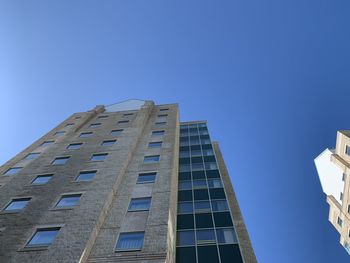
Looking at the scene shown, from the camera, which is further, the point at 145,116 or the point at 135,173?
the point at 145,116

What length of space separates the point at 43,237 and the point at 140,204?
6.25 m

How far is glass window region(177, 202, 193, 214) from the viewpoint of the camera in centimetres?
2444

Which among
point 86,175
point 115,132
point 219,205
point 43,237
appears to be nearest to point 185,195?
point 219,205

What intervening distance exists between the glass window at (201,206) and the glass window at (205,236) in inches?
98.7

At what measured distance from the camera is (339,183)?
41.7m

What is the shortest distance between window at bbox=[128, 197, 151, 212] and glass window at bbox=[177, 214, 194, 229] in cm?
366

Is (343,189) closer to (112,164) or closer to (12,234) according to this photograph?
(112,164)

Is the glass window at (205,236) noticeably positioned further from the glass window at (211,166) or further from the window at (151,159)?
the glass window at (211,166)

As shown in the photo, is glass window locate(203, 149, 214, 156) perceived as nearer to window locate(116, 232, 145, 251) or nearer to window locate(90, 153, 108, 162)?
window locate(90, 153, 108, 162)

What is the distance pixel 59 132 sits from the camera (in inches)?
1437

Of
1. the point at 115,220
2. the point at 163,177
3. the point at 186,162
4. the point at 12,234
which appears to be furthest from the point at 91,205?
the point at 186,162

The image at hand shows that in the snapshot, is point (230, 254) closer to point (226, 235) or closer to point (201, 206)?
point (226, 235)

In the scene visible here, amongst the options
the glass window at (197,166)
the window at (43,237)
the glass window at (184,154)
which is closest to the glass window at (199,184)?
the glass window at (197,166)

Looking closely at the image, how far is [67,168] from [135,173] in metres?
5.27
